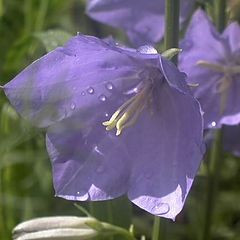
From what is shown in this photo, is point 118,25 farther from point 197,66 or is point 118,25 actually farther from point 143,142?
point 143,142

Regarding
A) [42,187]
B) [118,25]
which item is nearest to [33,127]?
[118,25]

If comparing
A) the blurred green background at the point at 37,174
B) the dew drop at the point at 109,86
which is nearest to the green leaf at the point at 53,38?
the blurred green background at the point at 37,174

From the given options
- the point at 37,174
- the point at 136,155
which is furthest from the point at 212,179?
the point at 37,174

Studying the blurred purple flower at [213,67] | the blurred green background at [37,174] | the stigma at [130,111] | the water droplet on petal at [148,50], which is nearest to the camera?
the water droplet on petal at [148,50]

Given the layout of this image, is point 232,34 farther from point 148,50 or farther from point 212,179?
point 148,50

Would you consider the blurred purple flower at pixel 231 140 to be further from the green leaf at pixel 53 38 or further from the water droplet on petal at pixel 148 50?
the water droplet on petal at pixel 148 50

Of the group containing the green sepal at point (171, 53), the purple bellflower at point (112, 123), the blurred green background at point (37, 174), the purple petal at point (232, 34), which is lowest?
the blurred green background at point (37, 174)
